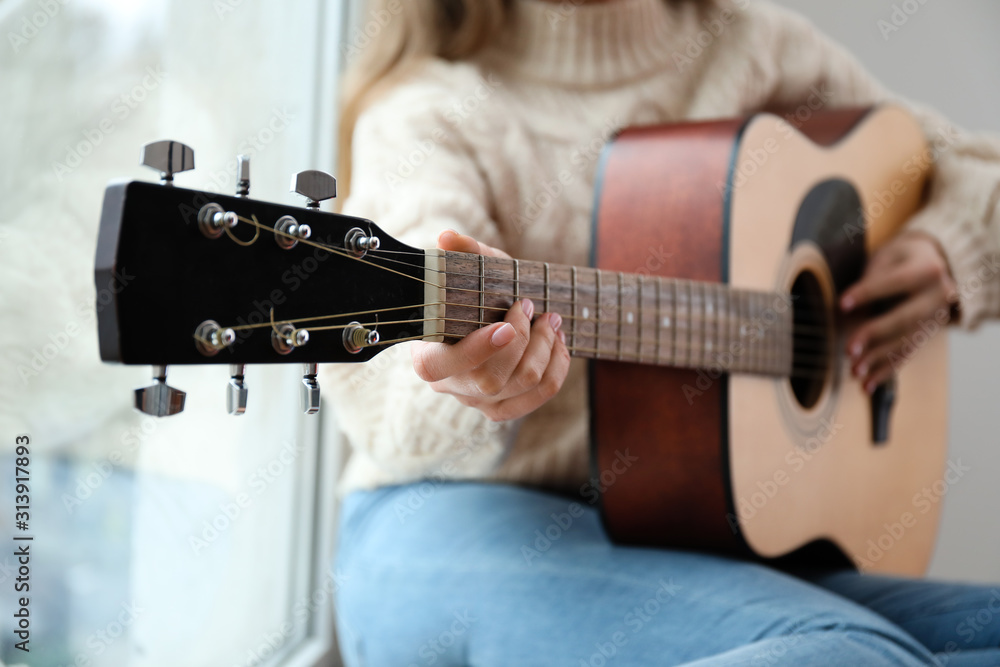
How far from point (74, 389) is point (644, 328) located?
51 centimetres

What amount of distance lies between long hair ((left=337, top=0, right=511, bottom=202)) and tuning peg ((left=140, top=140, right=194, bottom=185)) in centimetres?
59

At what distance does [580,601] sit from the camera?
715 mm

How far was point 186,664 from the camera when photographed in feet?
2.98

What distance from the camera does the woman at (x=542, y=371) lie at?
2.18 ft

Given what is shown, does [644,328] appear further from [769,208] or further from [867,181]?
[867,181]

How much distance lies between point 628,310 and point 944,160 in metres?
0.78

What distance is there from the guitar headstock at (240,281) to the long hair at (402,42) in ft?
1.76

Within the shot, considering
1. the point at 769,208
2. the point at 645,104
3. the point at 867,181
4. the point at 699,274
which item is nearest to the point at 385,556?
the point at 699,274
